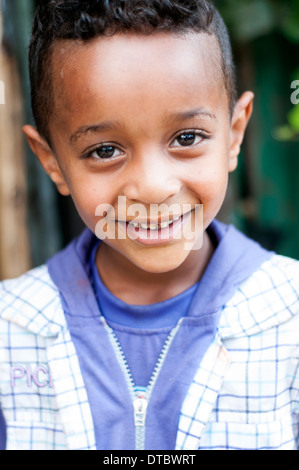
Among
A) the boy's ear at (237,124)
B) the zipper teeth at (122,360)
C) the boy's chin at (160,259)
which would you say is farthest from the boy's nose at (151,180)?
the zipper teeth at (122,360)

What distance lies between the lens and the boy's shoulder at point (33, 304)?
3.75 ft

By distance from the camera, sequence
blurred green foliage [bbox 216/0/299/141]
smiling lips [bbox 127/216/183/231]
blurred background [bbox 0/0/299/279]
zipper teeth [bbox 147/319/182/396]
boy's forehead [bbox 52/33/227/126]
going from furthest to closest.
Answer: blurred green foliage [bbox 216/0/299/141] → blurred background [bbox 0/0/299/279] → zipper teeth [bbox 147/319/182/396] → smiling lips [bbox 127/216/183/231] → boy's forehead [bbox 52/33/227/126]

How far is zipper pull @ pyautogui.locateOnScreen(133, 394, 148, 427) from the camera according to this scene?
1084 millimetres

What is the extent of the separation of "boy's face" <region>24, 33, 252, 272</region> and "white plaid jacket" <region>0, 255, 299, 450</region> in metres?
0.20

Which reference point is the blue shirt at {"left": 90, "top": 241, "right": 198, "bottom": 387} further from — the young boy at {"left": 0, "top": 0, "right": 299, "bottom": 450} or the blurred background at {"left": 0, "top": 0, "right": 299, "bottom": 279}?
the blurred background at {"left": 0, "top": 0, "right": 299, "bottom": 279}

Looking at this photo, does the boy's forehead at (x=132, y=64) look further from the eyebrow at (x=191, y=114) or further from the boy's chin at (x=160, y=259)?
the boy's chin at (x=160, y=259)

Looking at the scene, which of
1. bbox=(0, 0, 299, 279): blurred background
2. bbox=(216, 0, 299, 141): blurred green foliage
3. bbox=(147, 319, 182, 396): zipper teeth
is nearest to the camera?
bbox=(147, 319, 182, 396): zipper teeth

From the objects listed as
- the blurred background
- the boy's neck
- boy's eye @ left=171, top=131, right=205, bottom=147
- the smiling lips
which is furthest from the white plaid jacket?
the blurred background

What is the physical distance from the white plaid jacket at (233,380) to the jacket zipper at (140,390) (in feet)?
0.25

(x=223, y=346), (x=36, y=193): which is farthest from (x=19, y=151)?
(x=223, y=346)

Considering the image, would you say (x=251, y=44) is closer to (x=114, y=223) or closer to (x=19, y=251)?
(x=19, y=251)

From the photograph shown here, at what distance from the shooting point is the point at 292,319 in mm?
1074

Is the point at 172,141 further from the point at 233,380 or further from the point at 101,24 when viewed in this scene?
the point at 233,380

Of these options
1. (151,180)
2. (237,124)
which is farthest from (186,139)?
(237,124)
